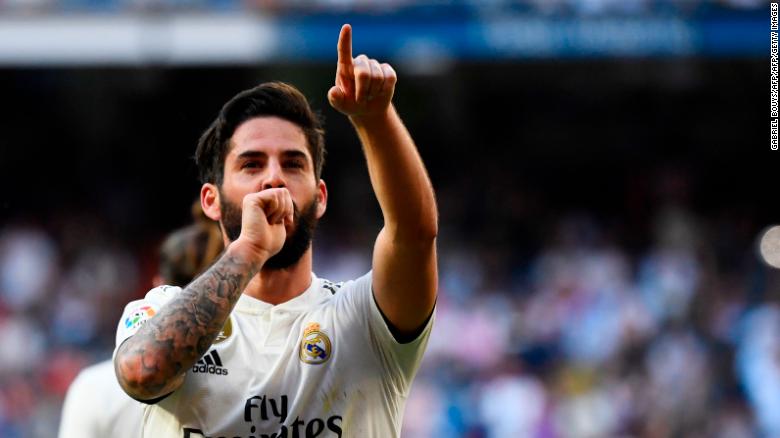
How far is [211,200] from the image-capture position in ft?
11.1

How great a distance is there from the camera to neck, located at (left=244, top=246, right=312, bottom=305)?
10.9 ft

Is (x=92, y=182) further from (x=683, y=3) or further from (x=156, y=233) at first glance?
(x=683, y=3)

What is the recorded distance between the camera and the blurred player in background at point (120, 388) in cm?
449

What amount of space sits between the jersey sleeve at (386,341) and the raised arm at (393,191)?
1.4 inches

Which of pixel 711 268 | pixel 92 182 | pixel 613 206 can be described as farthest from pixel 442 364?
pixel 92 182

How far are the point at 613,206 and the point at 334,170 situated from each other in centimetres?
404

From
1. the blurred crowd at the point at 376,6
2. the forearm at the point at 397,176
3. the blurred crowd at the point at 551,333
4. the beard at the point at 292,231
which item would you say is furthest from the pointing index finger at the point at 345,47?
the blurred crowd at the point at 376,6

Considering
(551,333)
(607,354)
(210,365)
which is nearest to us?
(210,365)

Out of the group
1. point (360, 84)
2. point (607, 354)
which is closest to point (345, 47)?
point (360, 84)

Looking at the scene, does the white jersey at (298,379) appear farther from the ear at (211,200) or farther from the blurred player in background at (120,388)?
the blurred player in background at (120,388)

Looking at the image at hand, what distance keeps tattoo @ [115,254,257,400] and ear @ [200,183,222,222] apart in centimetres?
41

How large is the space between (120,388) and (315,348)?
1707mm

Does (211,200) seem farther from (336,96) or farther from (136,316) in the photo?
(336,96)

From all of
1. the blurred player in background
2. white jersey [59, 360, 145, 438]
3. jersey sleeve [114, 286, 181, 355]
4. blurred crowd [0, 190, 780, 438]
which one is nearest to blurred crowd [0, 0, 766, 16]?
blurred crowd [0, 190, 780, 438]
